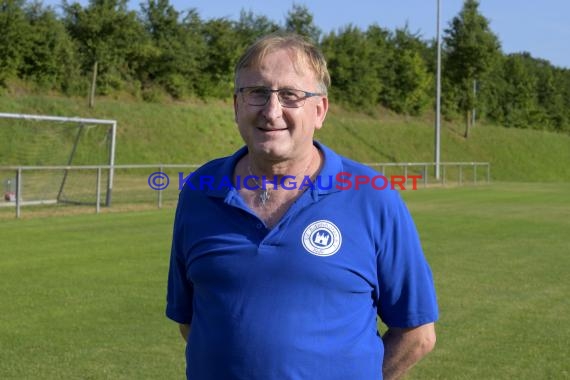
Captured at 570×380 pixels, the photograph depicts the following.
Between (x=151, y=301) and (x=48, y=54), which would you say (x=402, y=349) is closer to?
(x=151, y=301)

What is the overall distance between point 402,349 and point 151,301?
574 cm

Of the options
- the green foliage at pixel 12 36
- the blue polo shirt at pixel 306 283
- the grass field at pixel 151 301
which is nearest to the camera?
the blue polo shirt at pixel 306 283

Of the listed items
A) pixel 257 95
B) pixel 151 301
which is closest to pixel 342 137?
pixel 151 301

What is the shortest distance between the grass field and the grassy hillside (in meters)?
14.2

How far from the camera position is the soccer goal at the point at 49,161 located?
19625mm

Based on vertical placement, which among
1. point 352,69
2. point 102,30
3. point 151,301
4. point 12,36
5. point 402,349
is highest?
point 352,69

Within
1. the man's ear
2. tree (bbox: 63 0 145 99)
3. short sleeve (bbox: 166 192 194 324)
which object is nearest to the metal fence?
tree (bbox: 63 0 145 99)

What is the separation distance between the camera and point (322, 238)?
2.62 m

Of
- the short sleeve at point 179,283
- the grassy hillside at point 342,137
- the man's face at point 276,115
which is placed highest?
the grassy hillside at point 342,137

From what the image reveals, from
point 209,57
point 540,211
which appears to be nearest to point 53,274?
point 540,211

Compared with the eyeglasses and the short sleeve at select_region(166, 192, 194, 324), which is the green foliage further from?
the eyeglasses

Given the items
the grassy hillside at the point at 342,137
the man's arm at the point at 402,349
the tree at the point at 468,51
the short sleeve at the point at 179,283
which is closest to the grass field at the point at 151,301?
the short sleeve at the point at 179,283

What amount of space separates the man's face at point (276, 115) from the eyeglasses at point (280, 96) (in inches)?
0.4

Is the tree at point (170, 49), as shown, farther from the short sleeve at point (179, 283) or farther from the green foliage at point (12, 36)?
the short sleeve at point (179, 283)
